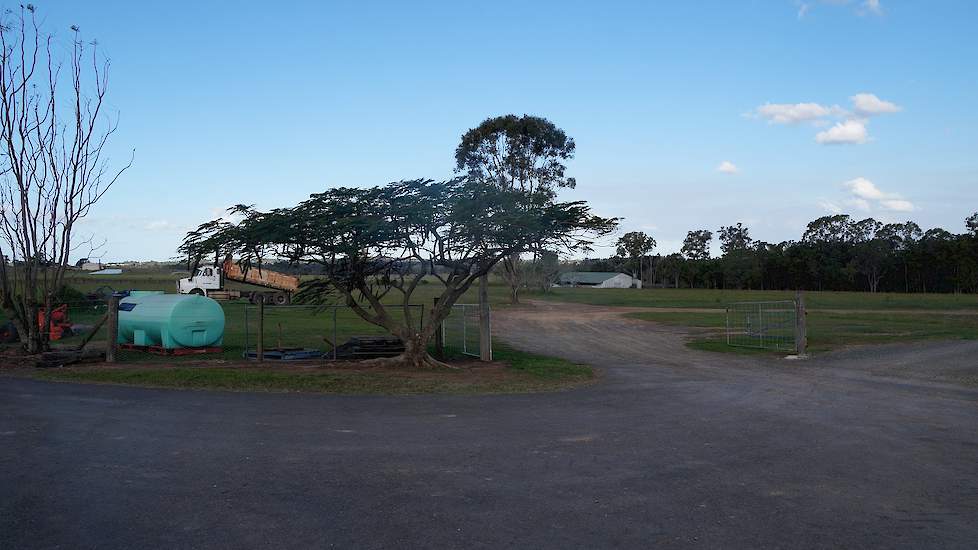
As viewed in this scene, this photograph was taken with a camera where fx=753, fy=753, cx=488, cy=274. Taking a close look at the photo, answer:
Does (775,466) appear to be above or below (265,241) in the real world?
below

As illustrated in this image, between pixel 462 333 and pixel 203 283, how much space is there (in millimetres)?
29079

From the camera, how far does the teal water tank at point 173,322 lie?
833 inches

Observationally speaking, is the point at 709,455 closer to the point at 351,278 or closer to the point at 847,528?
the point at 847,528

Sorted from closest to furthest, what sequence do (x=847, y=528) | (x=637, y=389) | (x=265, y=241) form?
1. (x=847, y=528)
2. (x=637, y=389)
3. (x=265, y=241)

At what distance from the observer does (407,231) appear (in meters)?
18.0

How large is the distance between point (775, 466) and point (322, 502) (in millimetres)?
5041

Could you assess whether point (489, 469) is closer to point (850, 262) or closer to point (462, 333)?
point (462, 333)

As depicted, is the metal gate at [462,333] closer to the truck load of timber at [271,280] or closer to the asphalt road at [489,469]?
the asphalt road at [489,469]

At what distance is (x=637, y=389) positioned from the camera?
15484 mm

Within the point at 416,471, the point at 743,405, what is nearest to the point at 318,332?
the point at 743,405

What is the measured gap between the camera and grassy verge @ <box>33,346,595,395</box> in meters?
15.0

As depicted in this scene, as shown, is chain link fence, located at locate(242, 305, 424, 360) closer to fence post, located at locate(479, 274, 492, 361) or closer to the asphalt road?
fence post, located at locate(479, 274, 492, 361)

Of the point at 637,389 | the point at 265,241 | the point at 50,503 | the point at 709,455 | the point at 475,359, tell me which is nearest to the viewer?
the point at 50,503

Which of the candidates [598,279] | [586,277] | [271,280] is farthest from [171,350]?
[586,277]
